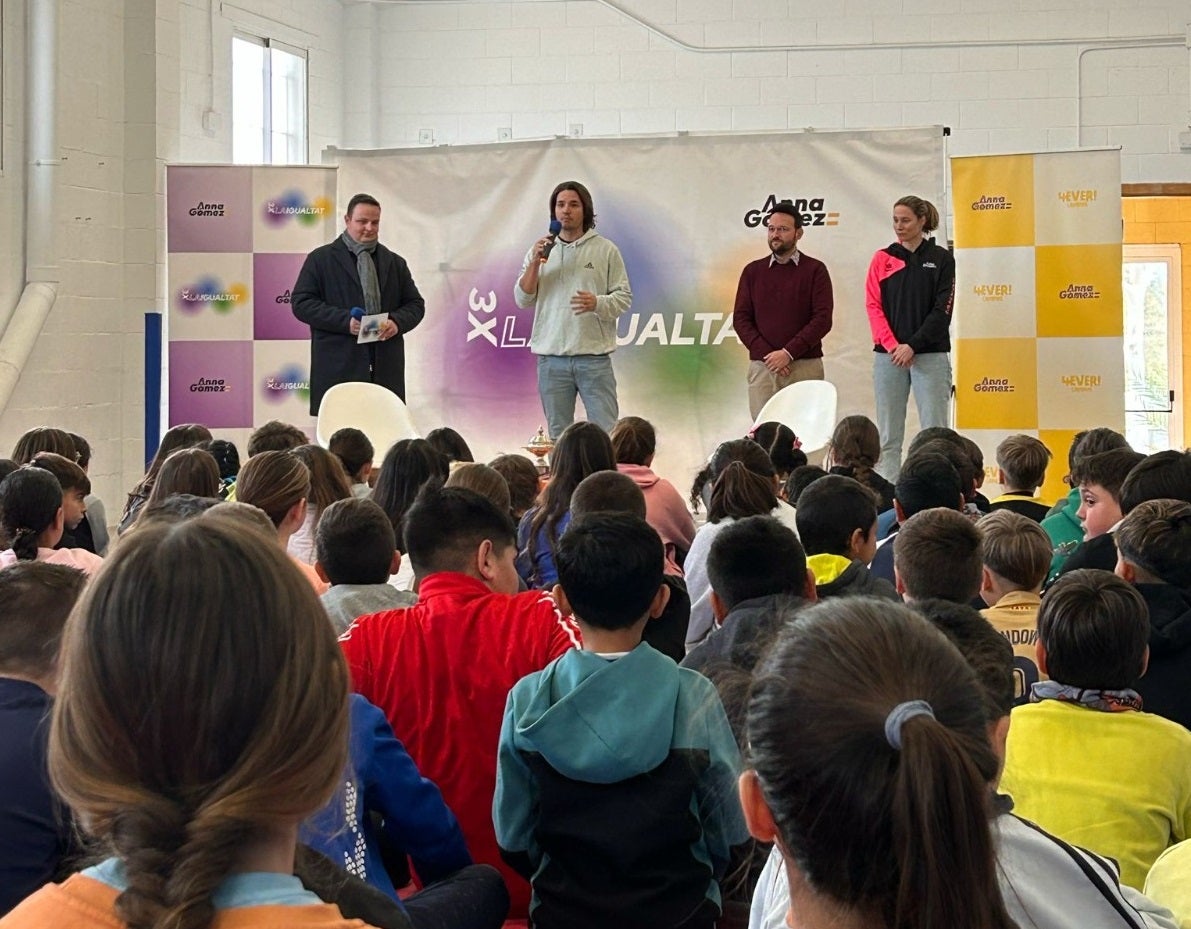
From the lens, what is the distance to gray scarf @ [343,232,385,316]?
6340 mm

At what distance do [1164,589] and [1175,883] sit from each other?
1.17 metres

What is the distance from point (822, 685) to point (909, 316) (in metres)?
5.79

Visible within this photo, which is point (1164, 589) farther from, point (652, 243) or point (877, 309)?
point (652, 243)

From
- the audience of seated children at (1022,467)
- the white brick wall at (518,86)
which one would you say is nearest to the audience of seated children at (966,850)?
the audience of seated children at (1022,467)

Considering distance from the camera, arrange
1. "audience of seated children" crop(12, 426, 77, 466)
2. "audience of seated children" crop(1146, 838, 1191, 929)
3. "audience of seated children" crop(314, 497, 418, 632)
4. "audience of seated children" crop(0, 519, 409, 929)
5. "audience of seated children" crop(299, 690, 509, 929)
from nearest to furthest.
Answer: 1. "audience of seated children" crop(0, 519, 409, 929)
2. "audience of seated children" crop(1146, 838, 1191, 929)
3. "audience of seated children" crop(299, 690, 509, 929)
4. "audience of seated children" crop(314, 497, 418, 632)
5. "audience of seated children" crop(12, 426, 77, 466)

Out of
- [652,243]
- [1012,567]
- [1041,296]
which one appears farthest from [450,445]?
[1041,296]

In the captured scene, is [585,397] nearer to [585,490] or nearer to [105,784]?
[585,490]

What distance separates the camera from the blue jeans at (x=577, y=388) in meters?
6.48

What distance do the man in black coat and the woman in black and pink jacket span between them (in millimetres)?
2152

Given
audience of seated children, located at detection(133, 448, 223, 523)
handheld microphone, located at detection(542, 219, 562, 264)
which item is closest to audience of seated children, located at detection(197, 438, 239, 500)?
audience of seated children, located at detection(133, 448, 223, 523)

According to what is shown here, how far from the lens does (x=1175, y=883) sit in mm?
1384

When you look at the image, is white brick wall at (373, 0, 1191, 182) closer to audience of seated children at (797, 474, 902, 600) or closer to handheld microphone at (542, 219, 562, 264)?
handheld microphone at (542, 219, 562, 264)

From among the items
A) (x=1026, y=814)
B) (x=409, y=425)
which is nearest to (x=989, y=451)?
(x=409, y=425)

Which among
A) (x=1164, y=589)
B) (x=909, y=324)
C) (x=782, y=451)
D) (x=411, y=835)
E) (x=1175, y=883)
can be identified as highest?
(x=909, y=324)
